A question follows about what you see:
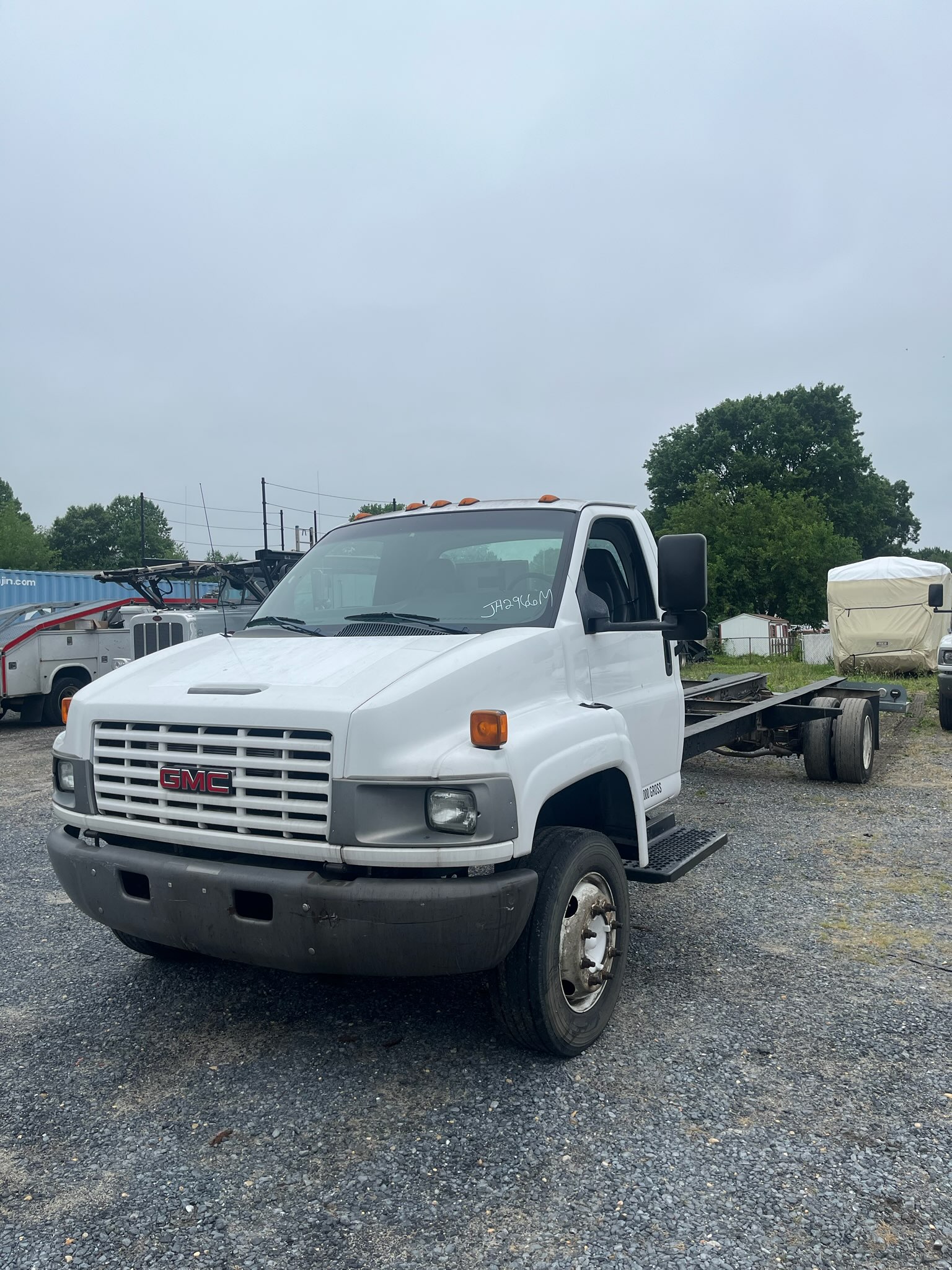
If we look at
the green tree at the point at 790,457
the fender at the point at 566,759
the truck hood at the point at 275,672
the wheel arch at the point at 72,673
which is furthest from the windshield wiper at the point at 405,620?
the green tree at the point at 790,457

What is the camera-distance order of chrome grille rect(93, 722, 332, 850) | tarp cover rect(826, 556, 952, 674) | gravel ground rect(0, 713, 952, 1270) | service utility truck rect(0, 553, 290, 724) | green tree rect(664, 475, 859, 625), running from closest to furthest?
gravel ground rect(0, 713, 952, 1270), chrome grille rect(93, 722, 332, 850), service utility truck rect(0, 553, 290, 724), tarp cover rect(826, 556, 952, 674), green tree rect(664, 475, 859, 625)

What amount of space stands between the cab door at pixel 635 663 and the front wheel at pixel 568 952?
2.44 feet

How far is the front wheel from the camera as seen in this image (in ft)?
10.9

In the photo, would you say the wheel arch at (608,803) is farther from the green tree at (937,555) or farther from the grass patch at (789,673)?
the green tree at (937,555)

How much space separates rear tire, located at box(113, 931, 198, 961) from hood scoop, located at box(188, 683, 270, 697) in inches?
62.0

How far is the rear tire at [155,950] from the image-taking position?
4.41 meters

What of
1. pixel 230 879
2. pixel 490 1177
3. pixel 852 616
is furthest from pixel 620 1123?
pixel 852 616

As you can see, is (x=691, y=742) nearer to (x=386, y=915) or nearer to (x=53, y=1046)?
(x=386, y=915)

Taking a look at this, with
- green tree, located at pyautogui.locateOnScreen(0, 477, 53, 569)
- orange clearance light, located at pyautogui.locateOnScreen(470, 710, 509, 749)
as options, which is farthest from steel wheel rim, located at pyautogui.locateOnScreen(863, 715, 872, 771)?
green tree, located at pyautogui.locateOnScreen(0, 477, 53, 569)

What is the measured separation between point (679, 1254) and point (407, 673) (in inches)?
74.5

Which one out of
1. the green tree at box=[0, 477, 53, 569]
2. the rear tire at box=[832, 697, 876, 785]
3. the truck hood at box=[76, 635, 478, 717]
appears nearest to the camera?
the truck hood at box=[76, 635, 478, 717]

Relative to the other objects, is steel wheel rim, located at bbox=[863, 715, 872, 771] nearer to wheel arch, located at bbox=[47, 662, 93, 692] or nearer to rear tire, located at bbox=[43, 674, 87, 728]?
wheel arch, located at bbox=[47, 662, 93, 692]

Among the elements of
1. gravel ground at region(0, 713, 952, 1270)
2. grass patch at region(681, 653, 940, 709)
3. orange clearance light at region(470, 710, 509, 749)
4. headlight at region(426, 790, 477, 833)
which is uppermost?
orange clearance light at region(470, 710, 509, 749)

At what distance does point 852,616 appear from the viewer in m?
21.0
